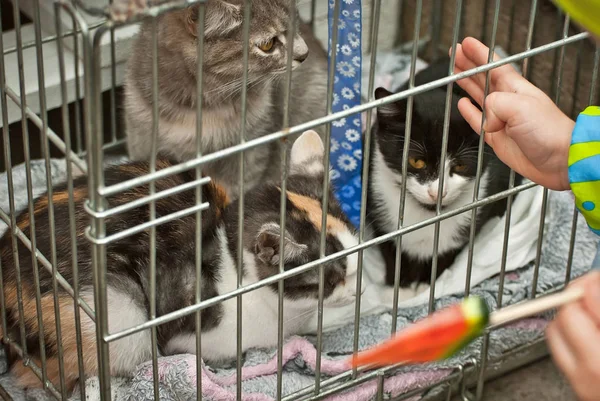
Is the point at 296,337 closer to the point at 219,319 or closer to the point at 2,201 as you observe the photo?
the point at 219,319

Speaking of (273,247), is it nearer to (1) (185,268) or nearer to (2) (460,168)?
(1) (185,268)

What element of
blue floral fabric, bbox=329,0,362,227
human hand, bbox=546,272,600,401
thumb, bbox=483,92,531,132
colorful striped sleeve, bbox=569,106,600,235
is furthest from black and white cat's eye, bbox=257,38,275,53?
human hand, bbox=546,272,600,401

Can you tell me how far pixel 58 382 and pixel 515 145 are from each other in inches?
36.5

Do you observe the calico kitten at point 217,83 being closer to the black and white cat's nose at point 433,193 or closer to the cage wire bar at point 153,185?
the cage wire bar at point 153,185

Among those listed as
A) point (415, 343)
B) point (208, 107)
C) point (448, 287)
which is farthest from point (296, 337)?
point (415, 343)

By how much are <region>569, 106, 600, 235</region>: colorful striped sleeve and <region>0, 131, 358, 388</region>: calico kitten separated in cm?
52

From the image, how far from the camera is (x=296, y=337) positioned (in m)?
1.91

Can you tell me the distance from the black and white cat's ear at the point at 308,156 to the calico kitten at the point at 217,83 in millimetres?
132

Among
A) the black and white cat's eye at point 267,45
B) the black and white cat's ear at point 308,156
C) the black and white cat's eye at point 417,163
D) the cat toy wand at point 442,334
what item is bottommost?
the black and white cat's eye at point 417,163

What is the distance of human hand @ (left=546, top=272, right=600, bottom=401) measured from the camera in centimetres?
96

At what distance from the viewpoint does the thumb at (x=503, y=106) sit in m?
1.52

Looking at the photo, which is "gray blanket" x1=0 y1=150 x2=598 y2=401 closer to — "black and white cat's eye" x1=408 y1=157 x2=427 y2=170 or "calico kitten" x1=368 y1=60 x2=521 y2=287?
"calico kitten" x1=368 y1=60 x2=521 y2=287

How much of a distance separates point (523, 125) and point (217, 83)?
0.71 metres

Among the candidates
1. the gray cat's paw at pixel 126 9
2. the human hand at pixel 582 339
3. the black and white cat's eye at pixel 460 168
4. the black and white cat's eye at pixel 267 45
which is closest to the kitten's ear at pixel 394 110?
the black and white cat's eye at pixel 460 168
